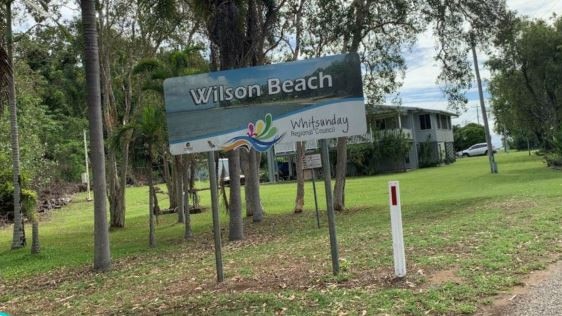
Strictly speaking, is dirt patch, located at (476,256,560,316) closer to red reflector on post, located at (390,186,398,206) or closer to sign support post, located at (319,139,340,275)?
red reflector on post, located at (390,186,398,206)

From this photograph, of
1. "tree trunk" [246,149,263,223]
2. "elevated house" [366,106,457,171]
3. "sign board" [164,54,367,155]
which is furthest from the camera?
"elevated house" [366,106,457,171]

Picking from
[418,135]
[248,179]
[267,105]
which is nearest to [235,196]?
[248,179]

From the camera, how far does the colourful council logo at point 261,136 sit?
25.1 ft

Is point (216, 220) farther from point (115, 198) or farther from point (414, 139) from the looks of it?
point (414, 139)

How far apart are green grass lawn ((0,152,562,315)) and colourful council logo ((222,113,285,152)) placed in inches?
71.9

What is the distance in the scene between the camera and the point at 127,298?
25.5 ft

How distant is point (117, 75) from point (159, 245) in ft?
38.3

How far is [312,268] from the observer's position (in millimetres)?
8406

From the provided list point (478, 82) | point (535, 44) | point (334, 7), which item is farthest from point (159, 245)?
point (535, 44)

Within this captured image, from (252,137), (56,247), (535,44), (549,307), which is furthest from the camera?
(535,44)

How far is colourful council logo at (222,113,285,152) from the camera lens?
7.64m

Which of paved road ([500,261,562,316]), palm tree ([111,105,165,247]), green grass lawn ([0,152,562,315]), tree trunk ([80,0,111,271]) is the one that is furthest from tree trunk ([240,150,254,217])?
paved road ([500,261,562,316])

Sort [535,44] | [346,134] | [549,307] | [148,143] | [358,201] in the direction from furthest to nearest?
[535,44], [358,201], [148,143], [346,134], [549,307]

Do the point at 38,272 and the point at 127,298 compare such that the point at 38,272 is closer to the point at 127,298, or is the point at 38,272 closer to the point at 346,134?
the point at 127,298
